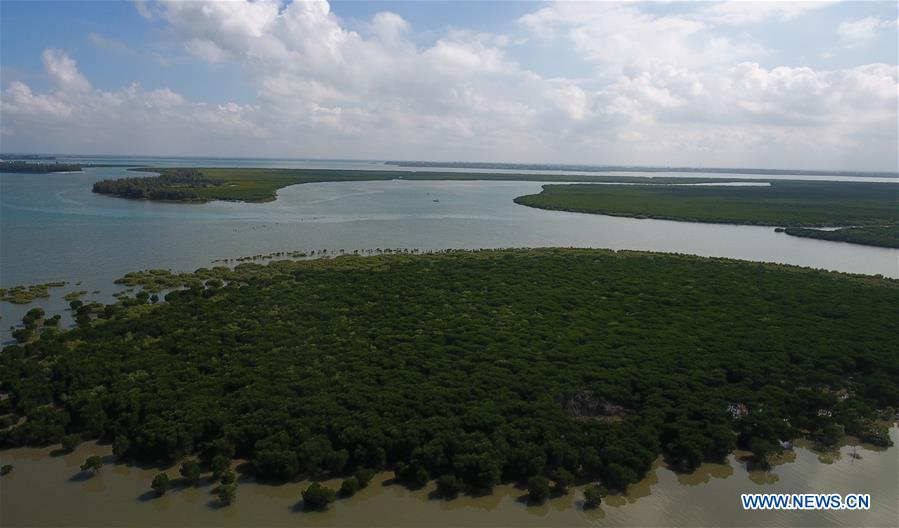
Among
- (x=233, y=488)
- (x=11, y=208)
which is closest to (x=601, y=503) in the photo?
(x=233, y=488)

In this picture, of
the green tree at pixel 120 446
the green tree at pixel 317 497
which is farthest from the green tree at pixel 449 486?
the green tree at pixel 120 446

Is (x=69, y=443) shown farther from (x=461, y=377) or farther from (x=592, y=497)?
(x=592, y=497)

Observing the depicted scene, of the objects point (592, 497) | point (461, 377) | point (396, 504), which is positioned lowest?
point (396, 504)

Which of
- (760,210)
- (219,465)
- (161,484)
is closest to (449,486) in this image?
(219,465)

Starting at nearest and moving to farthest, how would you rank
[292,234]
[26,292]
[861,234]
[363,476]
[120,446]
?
[363,476]
[120,446]
[26,292]
[292,234]
[861,234]

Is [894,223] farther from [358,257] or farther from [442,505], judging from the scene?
[442,505]

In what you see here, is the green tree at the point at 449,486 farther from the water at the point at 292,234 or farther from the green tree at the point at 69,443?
the water at the point at 292,234
